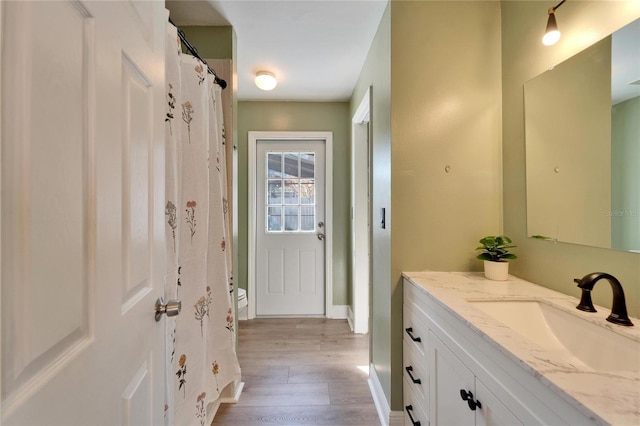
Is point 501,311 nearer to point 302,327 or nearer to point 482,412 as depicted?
point 482,412

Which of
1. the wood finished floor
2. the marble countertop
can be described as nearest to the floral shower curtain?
the wood finished floor

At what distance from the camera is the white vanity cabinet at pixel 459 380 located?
64 cm

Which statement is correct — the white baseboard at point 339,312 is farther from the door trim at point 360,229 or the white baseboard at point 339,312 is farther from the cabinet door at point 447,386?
the cabinet door at point 447,386

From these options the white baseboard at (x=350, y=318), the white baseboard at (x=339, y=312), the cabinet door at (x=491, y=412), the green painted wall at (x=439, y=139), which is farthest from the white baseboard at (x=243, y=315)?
the cabinet door at (x=491, y=412)

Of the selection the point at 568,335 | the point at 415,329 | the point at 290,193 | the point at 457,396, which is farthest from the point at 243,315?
the point at 568,335

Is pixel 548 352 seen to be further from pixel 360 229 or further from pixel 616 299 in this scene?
pixel 360 229

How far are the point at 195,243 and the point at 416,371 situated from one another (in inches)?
47.2

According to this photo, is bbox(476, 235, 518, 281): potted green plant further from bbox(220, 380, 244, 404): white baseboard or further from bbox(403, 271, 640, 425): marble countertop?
bbox(220, 380, 244, 404): white baseboard

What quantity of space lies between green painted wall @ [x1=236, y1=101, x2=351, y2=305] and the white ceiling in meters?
0.37

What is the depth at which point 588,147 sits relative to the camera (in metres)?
1.04

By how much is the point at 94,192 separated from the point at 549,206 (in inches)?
62.8

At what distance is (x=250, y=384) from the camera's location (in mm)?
1909

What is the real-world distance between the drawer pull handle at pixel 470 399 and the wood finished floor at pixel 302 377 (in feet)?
3.02

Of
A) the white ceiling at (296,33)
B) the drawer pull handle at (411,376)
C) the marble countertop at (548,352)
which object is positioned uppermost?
the white ceiling at (296,33)
